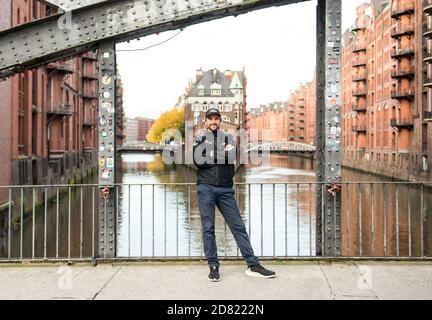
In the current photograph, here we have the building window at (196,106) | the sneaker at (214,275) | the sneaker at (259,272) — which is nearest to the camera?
the sneaker at (214,275)

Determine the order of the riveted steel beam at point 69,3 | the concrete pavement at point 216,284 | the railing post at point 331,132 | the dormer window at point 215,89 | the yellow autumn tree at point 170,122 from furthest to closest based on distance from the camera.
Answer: the yellow autumn tree at point 170,122, the dormer window at point 215,89, the railing post at point 331,132, the riveted steel beam at point 69,3, the concrete pavement at point 216,284

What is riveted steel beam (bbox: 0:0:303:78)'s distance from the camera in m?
Answer: 6.44

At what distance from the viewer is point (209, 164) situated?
607cm

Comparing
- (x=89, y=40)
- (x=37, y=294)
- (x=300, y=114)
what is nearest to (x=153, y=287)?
(x=37, y=294)

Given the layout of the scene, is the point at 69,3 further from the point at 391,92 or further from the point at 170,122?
the point at 170,122

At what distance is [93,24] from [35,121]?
26.3 metres

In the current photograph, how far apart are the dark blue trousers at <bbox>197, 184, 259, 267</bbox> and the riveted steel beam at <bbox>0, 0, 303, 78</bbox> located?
Result: 2.23 meters

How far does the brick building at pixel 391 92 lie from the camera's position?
140ft

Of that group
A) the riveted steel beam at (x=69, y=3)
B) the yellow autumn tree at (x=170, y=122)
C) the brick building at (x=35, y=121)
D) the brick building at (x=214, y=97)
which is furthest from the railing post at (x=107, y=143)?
the yellow autumn tree at (x=170, y=122)

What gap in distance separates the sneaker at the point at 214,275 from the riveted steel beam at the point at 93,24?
3.16m

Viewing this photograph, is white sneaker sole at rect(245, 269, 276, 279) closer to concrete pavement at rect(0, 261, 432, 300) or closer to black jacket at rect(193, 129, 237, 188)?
concrete pavement at rect(0, 261, 432, 300)

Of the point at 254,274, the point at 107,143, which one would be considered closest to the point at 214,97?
the point at 107,143

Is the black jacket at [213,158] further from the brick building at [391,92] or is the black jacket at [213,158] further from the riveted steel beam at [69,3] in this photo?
the brick building at [391,92]

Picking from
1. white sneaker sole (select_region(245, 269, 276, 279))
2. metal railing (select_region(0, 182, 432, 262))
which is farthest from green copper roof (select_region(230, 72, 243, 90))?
white sneaker sole (select_region(245, 269, 276, 279))
